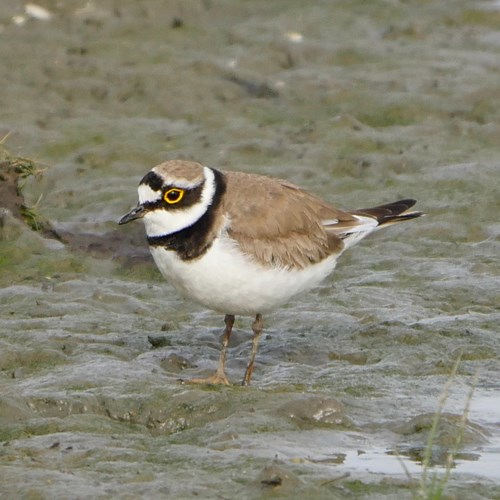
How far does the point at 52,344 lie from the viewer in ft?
27.0

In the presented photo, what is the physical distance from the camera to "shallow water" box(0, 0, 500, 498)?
6.48 m

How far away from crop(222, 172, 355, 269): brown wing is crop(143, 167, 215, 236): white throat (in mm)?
155

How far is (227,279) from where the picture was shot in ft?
24.7

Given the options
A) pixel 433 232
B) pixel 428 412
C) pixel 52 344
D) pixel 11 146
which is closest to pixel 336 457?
pixel 428 412

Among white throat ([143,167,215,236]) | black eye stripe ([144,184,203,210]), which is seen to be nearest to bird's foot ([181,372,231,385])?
white throat ([143,167,215,236])

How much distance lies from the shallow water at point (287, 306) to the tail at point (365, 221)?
2.11 feet

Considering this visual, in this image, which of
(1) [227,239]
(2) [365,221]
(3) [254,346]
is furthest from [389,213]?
(1) [227,239]

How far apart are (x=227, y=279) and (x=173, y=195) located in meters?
0.63

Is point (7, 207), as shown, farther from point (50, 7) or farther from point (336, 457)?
point (50, 7)

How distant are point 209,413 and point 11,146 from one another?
5.90 m

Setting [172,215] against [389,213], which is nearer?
[172,215]

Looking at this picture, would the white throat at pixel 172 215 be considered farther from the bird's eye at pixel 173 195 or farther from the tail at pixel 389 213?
the tail at pixel 389 213

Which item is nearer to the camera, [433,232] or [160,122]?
[433,232]

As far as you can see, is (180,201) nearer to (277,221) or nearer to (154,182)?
(154,182)
